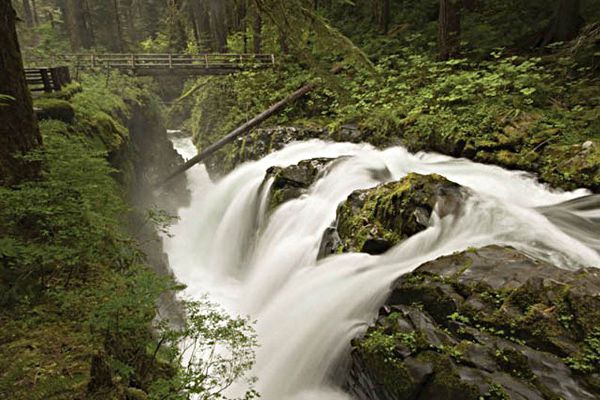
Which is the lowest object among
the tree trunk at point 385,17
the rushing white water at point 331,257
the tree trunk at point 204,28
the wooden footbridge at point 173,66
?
the rushing white water at point 331,257

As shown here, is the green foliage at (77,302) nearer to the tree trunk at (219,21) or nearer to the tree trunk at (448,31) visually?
the tree trunk at (448,31)

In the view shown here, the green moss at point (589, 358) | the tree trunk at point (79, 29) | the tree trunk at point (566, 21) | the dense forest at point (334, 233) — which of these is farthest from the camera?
the tree trunk at point (79, 29)

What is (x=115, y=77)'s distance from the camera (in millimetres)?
16516

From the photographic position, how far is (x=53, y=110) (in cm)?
814

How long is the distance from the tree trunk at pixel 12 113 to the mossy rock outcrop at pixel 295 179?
552cm

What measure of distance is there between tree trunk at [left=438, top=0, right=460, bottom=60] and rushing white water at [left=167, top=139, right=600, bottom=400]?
478 cm

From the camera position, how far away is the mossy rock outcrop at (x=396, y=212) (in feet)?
20.5

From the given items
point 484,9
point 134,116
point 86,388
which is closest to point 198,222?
point 134,116

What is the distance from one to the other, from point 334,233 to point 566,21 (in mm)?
9060

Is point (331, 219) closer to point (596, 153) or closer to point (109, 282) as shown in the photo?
point (109, 282)

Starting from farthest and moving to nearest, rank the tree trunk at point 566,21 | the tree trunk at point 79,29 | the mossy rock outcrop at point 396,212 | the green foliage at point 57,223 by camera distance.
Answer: the tree trunk at point 79,29 → the tree trunk at point 566,21 → the mossy rock outcrop at point 396,212 → the green foliage at point 57,223

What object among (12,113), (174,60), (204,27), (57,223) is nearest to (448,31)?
(174,60)

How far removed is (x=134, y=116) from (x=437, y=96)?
11130mm

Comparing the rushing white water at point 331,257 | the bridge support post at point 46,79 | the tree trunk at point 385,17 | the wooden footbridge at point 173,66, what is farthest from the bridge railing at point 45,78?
the tree trunk at point 385,17
